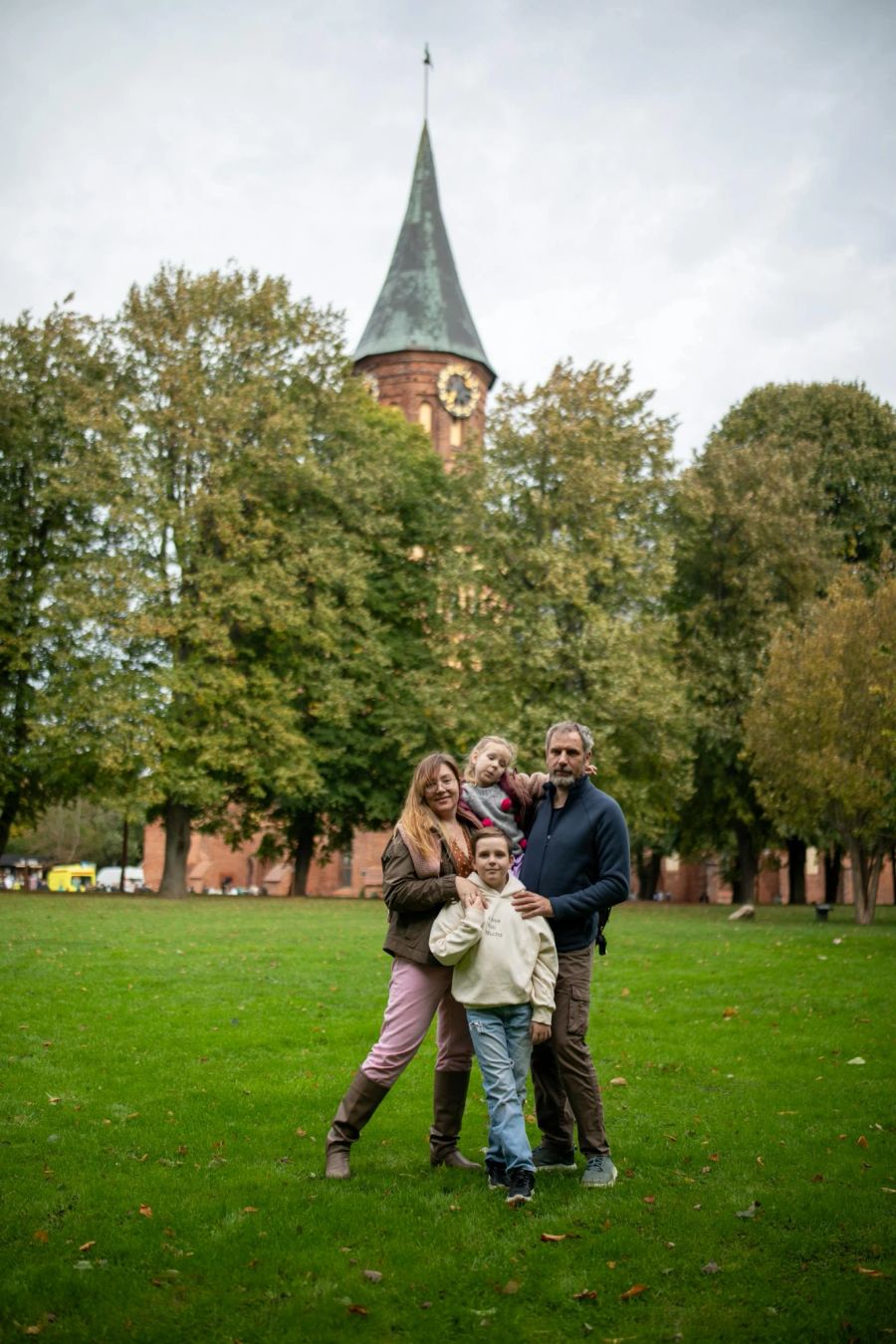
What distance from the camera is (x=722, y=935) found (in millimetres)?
22281

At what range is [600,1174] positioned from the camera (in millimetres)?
6605

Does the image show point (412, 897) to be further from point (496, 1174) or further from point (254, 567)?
point (254, 567)


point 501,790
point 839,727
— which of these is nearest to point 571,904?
point 501,790

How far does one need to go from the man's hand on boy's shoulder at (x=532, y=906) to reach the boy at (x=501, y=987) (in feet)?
0.13

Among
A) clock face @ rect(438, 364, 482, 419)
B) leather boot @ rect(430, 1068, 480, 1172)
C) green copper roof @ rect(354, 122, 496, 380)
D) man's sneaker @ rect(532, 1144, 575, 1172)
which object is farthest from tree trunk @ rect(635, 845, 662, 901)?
leather boot @ rect(430, 1068, 480, 1172)

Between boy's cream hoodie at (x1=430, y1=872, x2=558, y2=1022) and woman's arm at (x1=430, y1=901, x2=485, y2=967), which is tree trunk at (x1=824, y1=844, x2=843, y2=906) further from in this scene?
woman's arm at (x1=430, y1=901, x2=485, y2=967)

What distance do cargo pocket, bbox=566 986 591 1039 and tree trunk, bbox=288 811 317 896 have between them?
3231 cm

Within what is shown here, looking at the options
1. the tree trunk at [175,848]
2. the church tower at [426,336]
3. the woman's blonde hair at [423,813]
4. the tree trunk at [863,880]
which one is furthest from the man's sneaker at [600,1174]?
the church tower at [426,336]

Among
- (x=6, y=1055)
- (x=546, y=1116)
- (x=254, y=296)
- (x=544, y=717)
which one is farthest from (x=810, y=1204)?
(x=254, y=296)

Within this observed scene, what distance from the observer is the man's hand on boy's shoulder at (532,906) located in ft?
21.2

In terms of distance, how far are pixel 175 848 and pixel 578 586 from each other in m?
12.4

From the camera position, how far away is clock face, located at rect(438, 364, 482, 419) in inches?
2532

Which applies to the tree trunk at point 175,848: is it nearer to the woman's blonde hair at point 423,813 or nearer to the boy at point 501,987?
the woman's blonde hair at point 423,813

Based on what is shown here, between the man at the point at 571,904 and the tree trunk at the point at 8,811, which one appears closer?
the man at the point at 571,904
